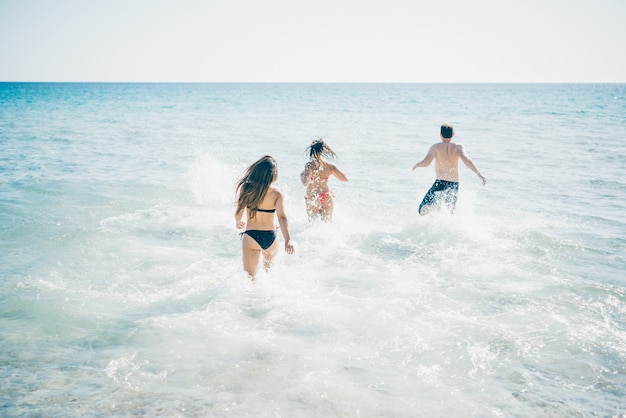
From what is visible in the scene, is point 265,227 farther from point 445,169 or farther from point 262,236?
point 445,169

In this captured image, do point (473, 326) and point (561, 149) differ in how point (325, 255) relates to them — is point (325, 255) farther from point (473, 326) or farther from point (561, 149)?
point (561, 149)

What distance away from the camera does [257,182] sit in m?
4.94

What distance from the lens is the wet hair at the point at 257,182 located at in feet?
16.1

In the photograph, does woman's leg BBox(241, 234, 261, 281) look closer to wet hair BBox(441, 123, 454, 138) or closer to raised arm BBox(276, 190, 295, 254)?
raised arm BBox(276, 190, 295, 254)

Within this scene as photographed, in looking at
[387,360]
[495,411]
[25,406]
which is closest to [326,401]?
[387,360]

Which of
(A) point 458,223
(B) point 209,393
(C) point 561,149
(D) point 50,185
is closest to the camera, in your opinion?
(B) point 209,393

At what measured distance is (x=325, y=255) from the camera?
22.7 ft

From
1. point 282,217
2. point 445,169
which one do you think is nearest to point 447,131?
point 445,169

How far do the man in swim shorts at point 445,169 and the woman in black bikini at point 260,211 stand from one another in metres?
3.62

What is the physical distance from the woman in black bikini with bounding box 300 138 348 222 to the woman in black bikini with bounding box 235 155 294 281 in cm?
226

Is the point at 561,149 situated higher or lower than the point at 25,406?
higher

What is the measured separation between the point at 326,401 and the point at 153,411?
128 centimetres

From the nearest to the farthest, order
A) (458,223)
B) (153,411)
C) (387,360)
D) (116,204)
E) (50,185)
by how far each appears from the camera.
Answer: (153,411)
(387,360)
(458,223)
(116,204)
(50,185)

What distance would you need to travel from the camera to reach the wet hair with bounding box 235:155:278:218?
16.1ft
